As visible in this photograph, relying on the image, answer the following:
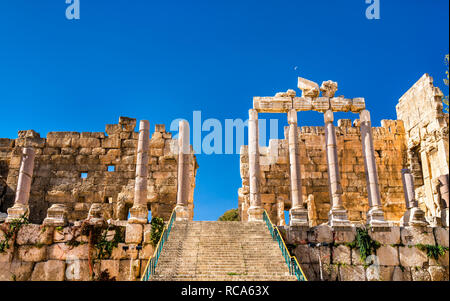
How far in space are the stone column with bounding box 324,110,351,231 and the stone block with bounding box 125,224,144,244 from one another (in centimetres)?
741

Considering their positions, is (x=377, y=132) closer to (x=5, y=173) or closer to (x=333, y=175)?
(x=333, y=175)

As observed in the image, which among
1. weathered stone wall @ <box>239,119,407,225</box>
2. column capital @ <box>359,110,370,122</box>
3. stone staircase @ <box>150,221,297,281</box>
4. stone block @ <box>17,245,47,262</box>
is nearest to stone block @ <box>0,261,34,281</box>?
stone block @ <box>17,245,47,262</box>

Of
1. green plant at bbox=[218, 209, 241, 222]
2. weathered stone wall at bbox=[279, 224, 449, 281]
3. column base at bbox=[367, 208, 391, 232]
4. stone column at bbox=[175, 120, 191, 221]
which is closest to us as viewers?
weathered stone wall at bbox=[279, 224, 449, 281]

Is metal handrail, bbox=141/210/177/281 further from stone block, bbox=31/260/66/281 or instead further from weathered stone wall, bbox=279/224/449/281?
weathered stone wall, bbox=279/224/449/281

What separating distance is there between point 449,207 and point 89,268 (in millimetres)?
14469

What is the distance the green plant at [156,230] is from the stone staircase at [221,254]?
49 cm

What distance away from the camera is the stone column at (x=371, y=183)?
16788mm

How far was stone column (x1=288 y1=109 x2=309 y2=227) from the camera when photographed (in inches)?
668

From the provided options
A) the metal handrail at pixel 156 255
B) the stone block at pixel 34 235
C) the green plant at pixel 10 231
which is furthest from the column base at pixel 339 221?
the green plant at pixel 10 231

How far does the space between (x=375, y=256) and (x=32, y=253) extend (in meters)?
12.6

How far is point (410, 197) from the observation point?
1816 centimetres
